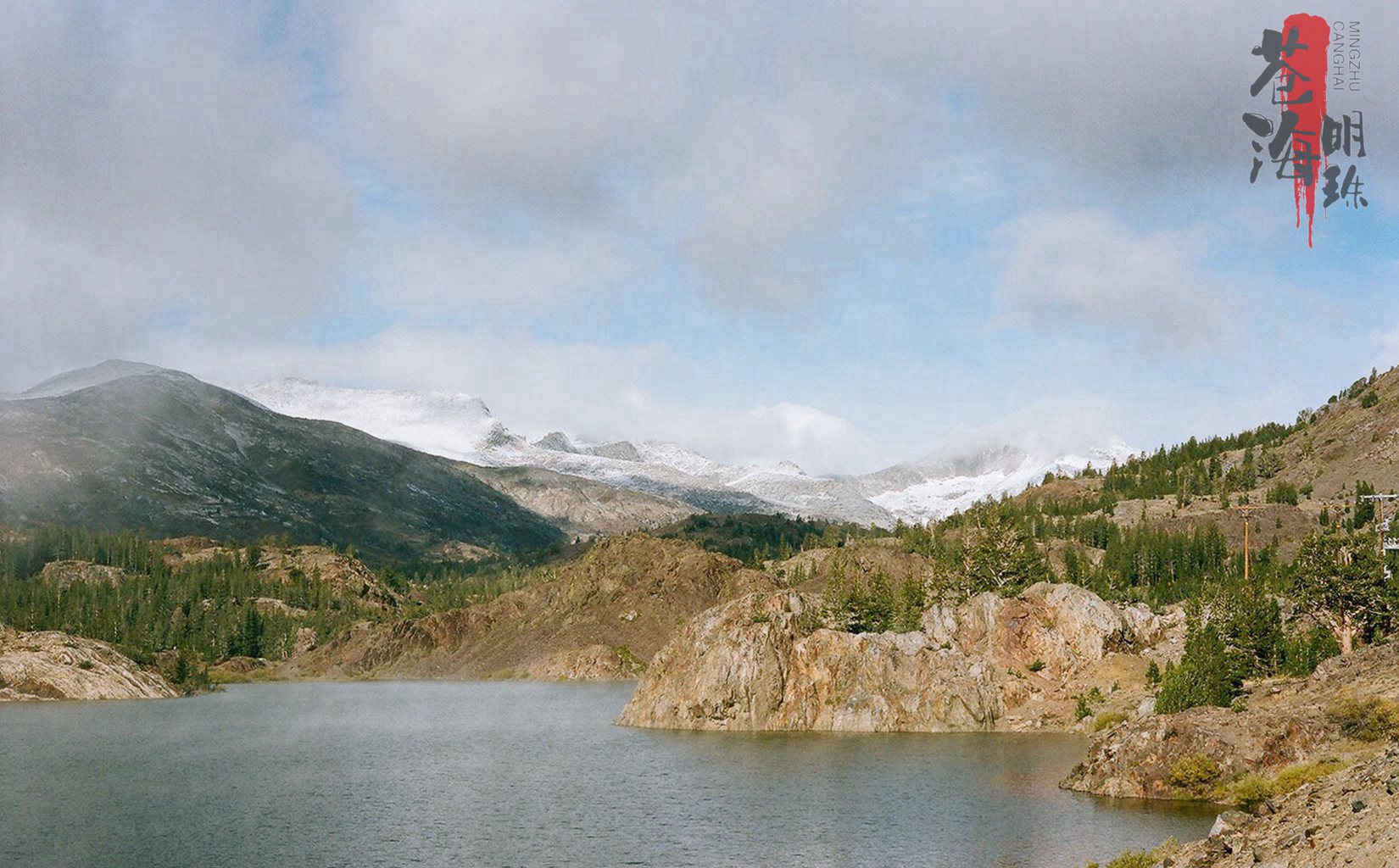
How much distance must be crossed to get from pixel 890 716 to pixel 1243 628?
136 ft

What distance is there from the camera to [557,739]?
14625 centimetres

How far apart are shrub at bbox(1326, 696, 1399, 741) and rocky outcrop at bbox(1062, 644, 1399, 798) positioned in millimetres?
811

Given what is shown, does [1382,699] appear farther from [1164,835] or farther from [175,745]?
[175,745]

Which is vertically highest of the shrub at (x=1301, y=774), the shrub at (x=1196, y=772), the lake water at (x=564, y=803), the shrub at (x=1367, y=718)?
the shrub at (x=1367, y=718)

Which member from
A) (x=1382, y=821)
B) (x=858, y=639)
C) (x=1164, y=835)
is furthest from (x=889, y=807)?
(x=858, y=639)

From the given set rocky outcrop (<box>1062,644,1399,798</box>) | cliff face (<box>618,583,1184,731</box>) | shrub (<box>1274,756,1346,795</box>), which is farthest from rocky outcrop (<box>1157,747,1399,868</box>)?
cliff face (<box>618,583,1184,731</box>)

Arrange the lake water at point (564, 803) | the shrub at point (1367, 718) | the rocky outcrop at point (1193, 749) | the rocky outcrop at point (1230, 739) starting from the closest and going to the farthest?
the lake water at point (564, 803) < the shrub at point (1367, 718) < the rocky outcrop at point (1230, 739) < the rocky outcrop at point (1193, 749)

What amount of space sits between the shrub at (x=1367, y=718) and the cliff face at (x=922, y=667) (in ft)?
174

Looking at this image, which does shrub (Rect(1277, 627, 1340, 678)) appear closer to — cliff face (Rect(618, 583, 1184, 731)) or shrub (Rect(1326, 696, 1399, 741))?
cliff face (Rect(618, 583, 1184, 731))

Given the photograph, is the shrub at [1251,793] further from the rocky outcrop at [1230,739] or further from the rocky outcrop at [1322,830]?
the rocky outcrop at [1322,830]

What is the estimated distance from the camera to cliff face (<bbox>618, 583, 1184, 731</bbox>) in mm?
142875

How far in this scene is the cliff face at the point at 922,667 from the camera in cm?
14288

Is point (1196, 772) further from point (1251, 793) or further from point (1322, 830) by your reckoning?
point (1322, 830)

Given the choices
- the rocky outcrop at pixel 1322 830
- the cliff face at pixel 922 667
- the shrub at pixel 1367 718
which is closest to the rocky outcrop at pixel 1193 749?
the shrub at pixel 1367 718
